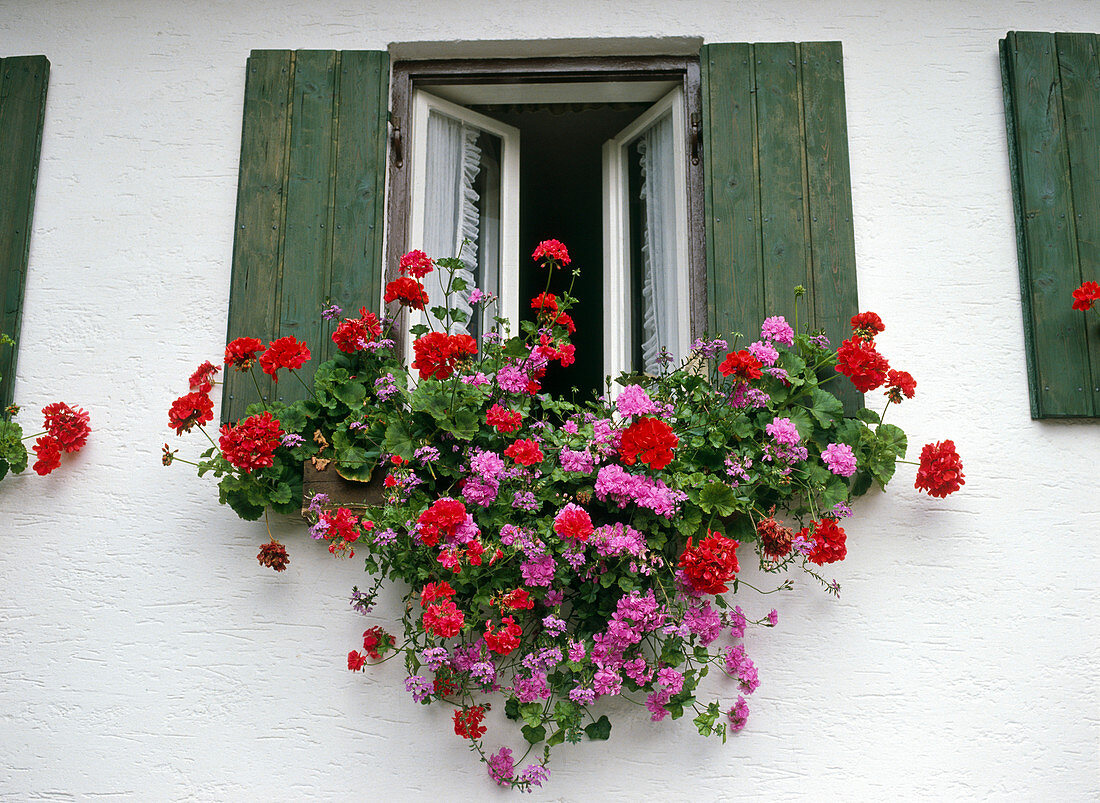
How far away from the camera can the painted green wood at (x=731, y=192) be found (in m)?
2.68

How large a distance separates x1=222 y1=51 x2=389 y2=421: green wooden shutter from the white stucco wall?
0.11 metres

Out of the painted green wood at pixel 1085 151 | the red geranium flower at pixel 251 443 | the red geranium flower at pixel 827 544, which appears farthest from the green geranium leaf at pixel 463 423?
the painted green wood at pixel 1085 151

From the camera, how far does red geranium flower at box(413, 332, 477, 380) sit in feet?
7.57

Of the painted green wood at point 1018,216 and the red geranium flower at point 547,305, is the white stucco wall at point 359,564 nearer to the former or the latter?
the painted green wood at point 1018,216

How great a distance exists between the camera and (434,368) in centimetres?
233

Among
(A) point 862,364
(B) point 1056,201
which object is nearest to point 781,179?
(A) point 862,364

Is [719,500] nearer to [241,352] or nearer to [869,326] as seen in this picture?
[869,326]

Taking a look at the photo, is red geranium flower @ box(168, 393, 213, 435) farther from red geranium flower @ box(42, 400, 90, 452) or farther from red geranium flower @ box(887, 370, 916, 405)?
red geranium flower @ box(887, 370, 916, 405)

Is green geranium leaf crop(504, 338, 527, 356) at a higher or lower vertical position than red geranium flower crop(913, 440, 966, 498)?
higher

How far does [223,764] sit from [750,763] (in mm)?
1392

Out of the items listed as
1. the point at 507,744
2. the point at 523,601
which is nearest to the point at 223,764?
the point at 507,744

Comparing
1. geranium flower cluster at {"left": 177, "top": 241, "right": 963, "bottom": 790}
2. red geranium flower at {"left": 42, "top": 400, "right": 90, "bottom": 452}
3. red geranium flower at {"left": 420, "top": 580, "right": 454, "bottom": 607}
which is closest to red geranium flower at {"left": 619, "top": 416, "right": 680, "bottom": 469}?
geranium flower cluster at {"left": 177, "top": 241, "right": 963, "bottom": 790}

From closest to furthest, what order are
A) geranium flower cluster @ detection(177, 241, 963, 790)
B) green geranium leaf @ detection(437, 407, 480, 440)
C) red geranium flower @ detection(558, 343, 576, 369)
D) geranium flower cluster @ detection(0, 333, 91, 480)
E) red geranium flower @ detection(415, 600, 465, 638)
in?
red geranium flower @ detection(415, 600, 465, 638)
geranium flower cluster @ detection(177, 241, 963, 790)
green geranium leaf @ detection(437, 407, 480, 440)
red geranium flower @ detection(558, 343, 576, 369)
geranium flower cluster @ detection(0, 333, 91, 480)

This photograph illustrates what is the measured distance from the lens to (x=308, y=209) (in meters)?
2.76
